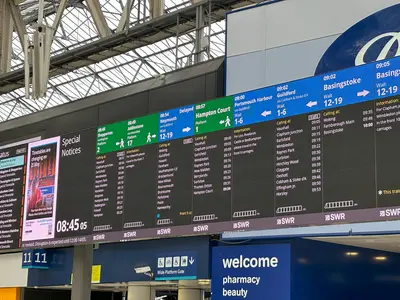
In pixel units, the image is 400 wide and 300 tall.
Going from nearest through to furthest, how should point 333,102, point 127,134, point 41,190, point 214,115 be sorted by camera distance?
point 333,102 < point 214,115 < point 127,134 < point 41,190

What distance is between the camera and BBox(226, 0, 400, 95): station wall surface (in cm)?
1106

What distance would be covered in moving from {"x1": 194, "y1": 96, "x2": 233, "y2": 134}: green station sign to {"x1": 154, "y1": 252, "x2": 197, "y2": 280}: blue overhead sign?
355 centimetres

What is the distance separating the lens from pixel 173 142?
1016cm

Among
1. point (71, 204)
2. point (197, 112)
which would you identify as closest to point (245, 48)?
point (197, 112)

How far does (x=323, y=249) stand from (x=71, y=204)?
13.0ft

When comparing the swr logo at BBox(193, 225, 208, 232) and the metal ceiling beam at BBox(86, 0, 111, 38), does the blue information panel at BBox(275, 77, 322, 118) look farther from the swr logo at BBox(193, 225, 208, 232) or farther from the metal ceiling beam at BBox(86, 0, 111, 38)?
the metal ceiling beam at BBox(86, 0, 111, 38)

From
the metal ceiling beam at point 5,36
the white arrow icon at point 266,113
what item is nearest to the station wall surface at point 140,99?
the white arrow icon at point 266,113

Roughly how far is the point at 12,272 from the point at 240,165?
8823mm

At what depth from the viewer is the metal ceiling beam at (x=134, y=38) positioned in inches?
652

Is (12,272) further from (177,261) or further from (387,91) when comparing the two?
(387,91)

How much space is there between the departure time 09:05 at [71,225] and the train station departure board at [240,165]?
0.02m

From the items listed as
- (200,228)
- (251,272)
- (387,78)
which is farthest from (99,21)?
(387,78)

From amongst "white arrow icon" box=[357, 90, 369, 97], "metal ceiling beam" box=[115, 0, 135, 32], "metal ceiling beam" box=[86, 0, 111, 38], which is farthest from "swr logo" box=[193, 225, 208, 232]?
A: "metal ceiling beam" box=[86, 0, 111, 38]

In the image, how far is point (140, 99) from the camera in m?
13.8
